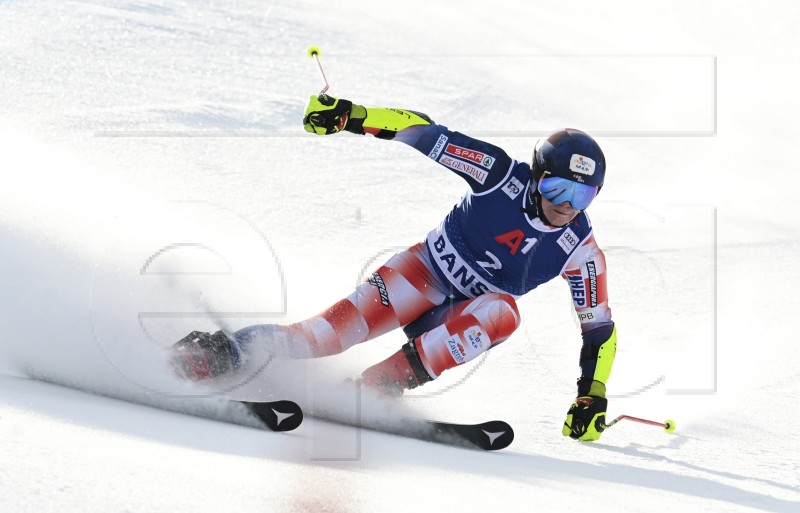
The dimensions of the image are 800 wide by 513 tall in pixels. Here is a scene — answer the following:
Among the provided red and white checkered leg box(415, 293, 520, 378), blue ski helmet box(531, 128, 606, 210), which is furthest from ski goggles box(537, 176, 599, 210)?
red and white checkered leg box(415, 293, 520, 378)

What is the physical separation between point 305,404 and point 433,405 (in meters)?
0.94

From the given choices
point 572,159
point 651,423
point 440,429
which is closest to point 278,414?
point 440,429

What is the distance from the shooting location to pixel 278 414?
405cm

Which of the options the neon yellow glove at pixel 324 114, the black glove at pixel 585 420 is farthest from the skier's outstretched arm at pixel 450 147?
the black glove at pixel 585 420

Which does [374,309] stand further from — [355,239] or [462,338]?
[355,239]

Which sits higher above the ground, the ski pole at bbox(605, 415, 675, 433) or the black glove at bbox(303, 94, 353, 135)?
the black glove at bbox(303, 94, 353, 135)

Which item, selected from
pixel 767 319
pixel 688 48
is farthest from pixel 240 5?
pixel 767 319

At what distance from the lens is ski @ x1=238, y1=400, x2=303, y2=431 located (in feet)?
13.3

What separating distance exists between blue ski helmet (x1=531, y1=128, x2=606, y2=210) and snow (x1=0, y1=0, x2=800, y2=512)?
3.80ft

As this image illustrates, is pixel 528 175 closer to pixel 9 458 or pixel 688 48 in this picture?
pixel 9 458

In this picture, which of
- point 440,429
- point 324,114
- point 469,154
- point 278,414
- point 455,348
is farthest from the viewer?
point 469,154

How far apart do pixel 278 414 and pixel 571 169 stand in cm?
179

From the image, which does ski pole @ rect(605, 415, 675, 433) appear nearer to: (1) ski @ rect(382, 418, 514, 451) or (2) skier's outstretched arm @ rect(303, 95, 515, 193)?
(1) ski @ rect(382, 418, 514, 451)

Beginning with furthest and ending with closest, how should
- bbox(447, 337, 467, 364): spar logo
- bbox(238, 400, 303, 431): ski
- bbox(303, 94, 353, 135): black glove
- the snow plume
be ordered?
bbox(447, 337, 467, 364): spar logo → bbox(303, 94, 353, 135): black glove → the snow plume → bbox(238, 400, 303, 431): ski
